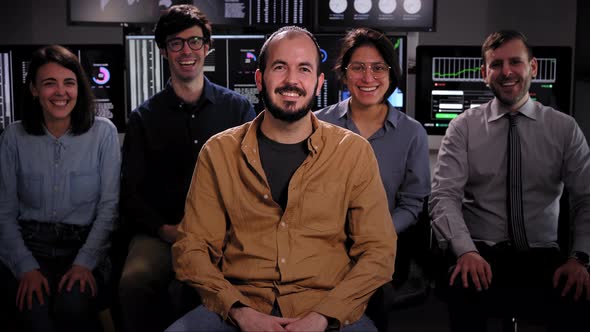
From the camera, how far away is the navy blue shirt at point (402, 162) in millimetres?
2322

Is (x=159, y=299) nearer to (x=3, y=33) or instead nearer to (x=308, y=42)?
(x=308, y=42)

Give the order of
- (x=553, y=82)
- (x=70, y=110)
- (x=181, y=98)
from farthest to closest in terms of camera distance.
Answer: (x=553, y=82), (x=181, y=98), (x=70, y=110)

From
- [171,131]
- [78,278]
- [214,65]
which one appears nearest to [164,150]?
[171,131]

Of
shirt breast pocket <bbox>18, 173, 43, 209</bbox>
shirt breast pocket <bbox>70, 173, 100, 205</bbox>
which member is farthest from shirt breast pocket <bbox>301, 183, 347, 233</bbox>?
shirt breast pocket <bbox>18, 173, 43, 209</bbox>

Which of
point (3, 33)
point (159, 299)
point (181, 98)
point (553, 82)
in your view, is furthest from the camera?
point (3, 33)

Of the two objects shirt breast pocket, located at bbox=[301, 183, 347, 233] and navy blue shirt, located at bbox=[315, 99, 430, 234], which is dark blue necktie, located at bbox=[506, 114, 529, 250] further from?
shirt breast pocket, located at bbox=[301, 183, 347, 233]

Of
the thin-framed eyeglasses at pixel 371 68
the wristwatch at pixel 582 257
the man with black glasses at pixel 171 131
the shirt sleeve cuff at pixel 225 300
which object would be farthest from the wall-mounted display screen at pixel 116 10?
the wristwatch at pixel 582 257

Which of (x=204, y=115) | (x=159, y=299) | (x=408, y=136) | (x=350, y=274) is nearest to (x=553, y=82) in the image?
(x=408, y=136)

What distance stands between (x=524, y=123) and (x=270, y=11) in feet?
5.33

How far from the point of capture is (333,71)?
344cm

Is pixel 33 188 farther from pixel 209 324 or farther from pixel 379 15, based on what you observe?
pixel 379 15

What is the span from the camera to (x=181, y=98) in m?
2.54

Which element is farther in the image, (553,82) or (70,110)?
(553,82)

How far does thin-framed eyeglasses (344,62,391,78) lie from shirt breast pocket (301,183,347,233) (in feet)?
2.42
